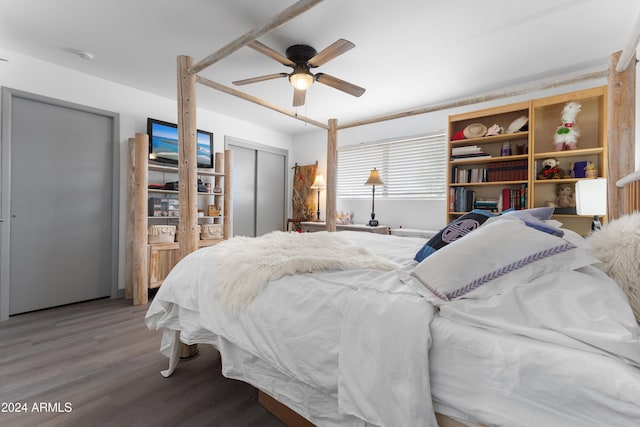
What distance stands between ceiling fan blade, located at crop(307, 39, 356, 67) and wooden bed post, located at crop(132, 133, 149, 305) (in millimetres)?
2159

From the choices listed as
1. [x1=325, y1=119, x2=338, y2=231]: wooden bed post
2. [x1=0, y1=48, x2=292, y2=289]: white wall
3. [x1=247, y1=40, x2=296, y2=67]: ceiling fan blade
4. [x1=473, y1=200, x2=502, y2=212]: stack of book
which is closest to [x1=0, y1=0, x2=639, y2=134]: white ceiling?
[x1=0, y1=48, x2=292, y2=289]: white wall

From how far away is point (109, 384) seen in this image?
5.64 ft

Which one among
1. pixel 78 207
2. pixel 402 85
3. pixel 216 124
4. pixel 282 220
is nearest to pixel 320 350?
pixel 402 85

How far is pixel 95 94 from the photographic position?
333cm

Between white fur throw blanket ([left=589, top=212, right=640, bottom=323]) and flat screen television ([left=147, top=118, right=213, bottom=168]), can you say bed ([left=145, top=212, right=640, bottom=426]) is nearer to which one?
white fur throw blanket ([left=589, top=212, right=640, bottom=323])

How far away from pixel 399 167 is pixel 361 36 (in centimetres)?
236

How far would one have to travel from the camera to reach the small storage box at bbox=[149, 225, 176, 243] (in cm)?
342

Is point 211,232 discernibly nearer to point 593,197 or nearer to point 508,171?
point 508,171

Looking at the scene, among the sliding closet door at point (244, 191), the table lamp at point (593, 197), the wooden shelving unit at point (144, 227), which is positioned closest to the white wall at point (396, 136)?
the sliding closet door at point (244, 191)

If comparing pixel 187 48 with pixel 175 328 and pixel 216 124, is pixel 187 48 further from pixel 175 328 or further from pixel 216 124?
pixel 175 328

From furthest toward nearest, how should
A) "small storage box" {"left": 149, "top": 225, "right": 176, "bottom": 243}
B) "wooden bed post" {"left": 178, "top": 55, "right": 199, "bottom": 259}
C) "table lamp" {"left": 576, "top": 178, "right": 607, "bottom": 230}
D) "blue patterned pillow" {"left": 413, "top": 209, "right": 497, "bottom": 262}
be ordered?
"small storage box" {"left": 149, "top": 225, "right": 176, "bottom": 243} → "table lamp" {"left": 576, "top": 178, "right": 607, "bottom": 230} → "wooden bed post" {"left": 178, "top": 55, "right": 199, "bottom": 259} → "blue patterned pillow" {"left": 413, "top": 209, "right": 497, "bottom": 262}

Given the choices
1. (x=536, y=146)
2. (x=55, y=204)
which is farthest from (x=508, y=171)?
(x=55, y=204)

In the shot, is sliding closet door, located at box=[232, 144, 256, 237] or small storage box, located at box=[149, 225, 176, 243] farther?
sliding closet door, located at box=[232, 144, 256, 237]

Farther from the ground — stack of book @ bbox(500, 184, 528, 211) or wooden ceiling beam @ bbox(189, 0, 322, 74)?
wooden ceiling beam @ bbox(189, 0, 322, 74)
